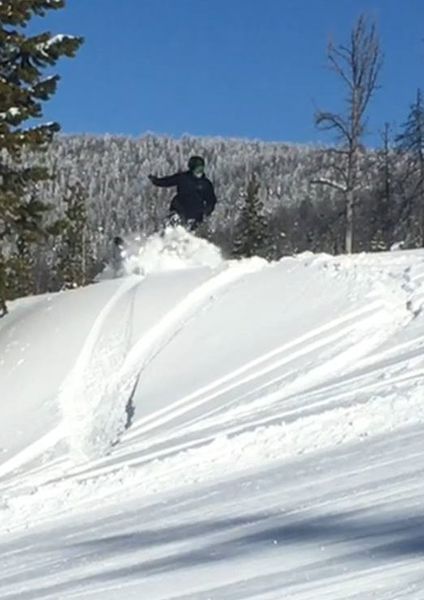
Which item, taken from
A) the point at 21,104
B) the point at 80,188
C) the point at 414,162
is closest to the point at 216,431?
the point at 21,104

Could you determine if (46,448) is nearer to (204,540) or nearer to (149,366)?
(149,366)

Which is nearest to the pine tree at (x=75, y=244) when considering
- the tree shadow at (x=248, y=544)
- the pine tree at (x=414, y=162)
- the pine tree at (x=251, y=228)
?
the pine tree at (x=251, y=228)

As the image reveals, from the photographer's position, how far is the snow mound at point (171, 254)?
65.1 ft

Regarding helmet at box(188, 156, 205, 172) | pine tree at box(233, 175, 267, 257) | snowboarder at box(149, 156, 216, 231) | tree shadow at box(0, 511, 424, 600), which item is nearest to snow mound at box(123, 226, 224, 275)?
snowboarder at box(149, 156, 216, 231)

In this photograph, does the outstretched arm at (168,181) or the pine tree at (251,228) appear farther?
the pine tree at (251,228)

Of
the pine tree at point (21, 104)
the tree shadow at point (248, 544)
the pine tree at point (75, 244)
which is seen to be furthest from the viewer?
the pine tree at point (75, 244)

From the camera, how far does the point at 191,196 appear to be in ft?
67.6

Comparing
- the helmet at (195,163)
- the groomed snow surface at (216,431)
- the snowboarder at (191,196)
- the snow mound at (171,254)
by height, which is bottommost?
the groomed snow surface at (216,431)

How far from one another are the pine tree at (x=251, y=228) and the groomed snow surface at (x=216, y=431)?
1237 inches

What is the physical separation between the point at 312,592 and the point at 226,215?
142 meters

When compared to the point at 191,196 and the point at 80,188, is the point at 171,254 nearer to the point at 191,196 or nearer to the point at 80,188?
the point at 191,196

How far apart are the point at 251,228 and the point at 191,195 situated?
31558 millimetres

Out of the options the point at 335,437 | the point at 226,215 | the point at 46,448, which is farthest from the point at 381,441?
the point at 226,215

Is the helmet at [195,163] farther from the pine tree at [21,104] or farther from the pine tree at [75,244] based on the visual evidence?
the pine tree at [75,244]
